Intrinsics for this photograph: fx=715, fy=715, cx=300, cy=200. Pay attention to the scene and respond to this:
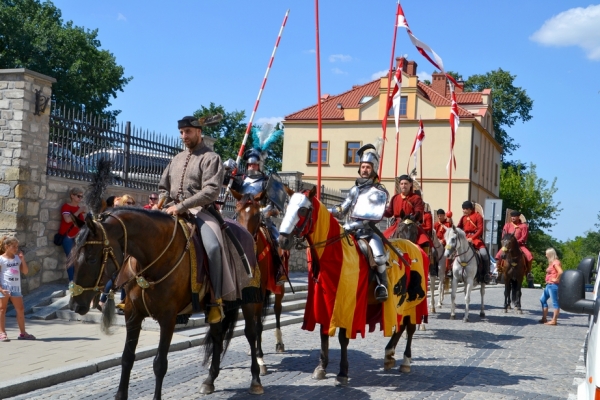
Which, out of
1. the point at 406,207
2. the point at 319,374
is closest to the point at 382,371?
the point at 319,374

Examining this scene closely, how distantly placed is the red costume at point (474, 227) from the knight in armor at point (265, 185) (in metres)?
8.16

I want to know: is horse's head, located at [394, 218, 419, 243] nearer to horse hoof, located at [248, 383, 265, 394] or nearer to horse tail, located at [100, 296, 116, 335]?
horse hoof, located at [248, 383, 265, 394]

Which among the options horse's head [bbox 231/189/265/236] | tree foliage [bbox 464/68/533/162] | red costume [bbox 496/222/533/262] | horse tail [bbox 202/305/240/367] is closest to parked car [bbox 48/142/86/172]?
horse's head [bbox 231/189/265/236]

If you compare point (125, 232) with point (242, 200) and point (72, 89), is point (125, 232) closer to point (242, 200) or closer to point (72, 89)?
point (242, 200)

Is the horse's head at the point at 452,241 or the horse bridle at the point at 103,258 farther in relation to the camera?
the horse's head at the point at 452,241

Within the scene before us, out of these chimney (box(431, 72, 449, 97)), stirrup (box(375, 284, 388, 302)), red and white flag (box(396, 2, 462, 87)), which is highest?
chimney (box(431, 72, 449, 97))

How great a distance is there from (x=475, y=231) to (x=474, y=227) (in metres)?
0.11

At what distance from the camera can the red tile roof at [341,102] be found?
50.2 m

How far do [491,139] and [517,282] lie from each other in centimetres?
3731

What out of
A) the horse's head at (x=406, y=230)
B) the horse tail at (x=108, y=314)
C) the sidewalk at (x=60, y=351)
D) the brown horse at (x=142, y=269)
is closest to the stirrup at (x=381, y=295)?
the brown horse at (x=142, y=269)

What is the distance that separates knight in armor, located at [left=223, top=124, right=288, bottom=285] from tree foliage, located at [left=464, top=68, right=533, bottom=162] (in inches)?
2165

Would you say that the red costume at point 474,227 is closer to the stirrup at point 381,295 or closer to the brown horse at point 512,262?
the brown horse at point 512,262

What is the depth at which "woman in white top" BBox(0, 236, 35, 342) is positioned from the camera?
9.37m

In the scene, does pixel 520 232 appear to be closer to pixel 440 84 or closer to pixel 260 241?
pixel 260 241
